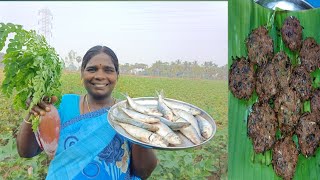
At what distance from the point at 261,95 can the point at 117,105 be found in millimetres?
702

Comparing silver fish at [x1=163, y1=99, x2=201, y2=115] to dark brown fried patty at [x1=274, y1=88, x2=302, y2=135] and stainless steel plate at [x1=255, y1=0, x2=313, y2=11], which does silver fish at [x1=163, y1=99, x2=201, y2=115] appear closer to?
dark brown fried patty at [x1=274, y1=88, x2=302, y2=135]

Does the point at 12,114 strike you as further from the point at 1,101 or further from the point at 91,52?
the point at 91,52

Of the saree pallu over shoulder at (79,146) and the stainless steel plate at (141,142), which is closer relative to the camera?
the stainless steel plate at (141,142)

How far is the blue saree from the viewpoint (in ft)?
6.88

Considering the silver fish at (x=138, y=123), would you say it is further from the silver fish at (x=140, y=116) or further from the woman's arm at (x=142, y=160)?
the woman's arm at (x=142, y=160)

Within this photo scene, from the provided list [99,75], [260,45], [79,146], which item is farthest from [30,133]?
[260,45]

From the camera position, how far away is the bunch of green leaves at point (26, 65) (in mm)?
1910

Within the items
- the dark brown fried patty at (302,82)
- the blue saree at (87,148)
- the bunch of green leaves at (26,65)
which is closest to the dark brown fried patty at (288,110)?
the dark brown fried patty at (302,82)

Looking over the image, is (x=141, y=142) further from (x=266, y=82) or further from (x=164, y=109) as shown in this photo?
(x=266, y=82)

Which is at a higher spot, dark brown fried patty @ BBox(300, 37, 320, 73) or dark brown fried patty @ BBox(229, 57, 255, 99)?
dark brown fried patty @ BBox(300, 37, 320, 73)

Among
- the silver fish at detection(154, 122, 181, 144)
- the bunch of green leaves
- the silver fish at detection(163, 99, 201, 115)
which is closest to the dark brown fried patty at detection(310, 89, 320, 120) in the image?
the silver fish at detection(163, 99, 201, 115)

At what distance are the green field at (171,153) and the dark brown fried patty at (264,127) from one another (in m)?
0.49

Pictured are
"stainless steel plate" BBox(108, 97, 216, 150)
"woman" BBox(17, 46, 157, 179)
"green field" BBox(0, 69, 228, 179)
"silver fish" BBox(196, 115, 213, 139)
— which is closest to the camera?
"stainless steel plate" BBox(108, 97, 216, 150)

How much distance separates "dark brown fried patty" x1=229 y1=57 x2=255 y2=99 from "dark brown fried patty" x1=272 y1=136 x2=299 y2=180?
28 centimetres
